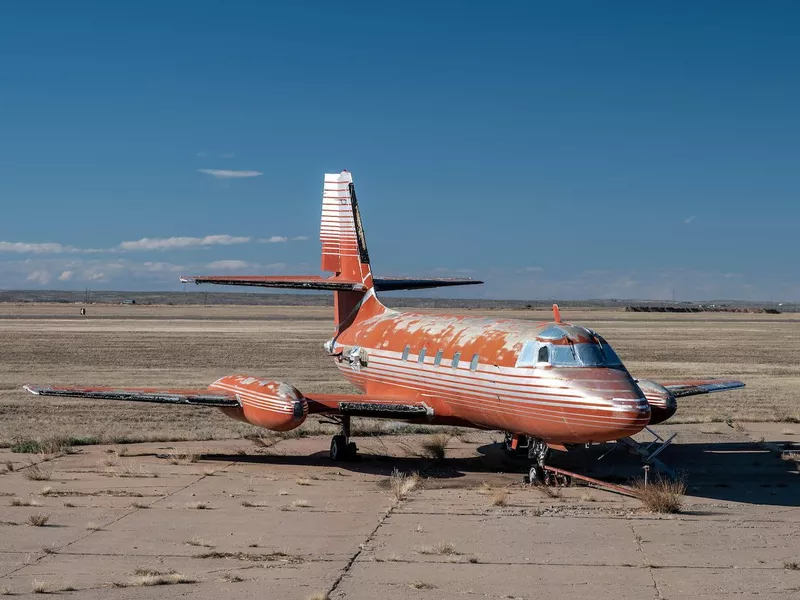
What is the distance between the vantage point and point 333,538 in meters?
14.9

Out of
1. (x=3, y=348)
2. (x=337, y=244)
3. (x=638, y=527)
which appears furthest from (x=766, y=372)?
(x=3, y=348)

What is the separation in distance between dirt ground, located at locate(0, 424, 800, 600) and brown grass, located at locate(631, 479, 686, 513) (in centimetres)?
18

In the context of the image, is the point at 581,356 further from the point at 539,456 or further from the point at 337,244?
the point at 337,244

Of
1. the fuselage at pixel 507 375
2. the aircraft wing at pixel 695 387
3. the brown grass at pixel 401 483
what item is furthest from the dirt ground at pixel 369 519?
the aircraft wing at pixel 695 387

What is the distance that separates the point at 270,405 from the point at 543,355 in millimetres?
5876

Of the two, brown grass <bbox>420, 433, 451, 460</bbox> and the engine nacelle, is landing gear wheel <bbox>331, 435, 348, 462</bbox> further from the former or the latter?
the engine nacelle

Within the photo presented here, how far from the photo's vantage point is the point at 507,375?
1938cm

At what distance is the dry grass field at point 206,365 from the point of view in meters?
30.0

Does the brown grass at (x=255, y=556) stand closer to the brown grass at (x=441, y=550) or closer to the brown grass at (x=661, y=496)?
the brown grass at (x=441, y=550)

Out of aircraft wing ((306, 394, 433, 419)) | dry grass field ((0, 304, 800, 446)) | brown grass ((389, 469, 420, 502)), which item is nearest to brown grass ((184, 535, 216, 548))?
brown grass ((389, 469, 420, 502))

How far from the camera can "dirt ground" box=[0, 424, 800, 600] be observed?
12.2 metres

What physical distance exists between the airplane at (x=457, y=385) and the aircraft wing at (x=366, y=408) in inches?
1.0

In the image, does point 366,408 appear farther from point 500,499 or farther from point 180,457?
point 180,457

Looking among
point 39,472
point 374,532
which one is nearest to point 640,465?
point 374,532
